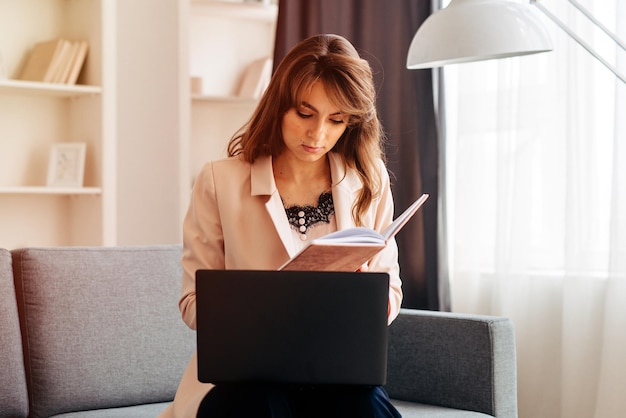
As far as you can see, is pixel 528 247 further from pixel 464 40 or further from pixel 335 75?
pixel 335 75

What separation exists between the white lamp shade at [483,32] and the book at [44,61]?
1883 millimetres

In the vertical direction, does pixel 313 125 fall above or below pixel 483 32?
below

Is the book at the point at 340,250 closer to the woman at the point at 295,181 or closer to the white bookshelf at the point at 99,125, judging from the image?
the woman at the point at 295,181

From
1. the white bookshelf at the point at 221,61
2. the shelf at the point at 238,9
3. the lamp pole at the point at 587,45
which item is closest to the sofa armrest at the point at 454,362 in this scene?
the lamp pole at the point at 587,45

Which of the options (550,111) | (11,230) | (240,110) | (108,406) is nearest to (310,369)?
(108,406)

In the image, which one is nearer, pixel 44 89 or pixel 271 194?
pixel 271 194

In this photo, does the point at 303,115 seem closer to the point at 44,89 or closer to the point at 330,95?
the point at 330,95

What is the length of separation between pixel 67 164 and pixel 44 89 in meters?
0.31

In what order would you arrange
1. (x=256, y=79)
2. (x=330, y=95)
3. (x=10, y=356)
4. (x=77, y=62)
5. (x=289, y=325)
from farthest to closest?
(x=256, y=79)
(x=77, y=62)
(x=10, y=356)
(x=330, y=95)
(x=289, y=325)

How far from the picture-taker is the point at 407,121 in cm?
329

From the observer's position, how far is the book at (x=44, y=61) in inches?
139

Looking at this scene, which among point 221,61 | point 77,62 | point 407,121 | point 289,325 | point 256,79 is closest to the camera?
point 289,325

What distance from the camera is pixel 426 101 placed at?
10.6 feet

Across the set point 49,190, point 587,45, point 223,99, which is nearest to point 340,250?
point 587,45
